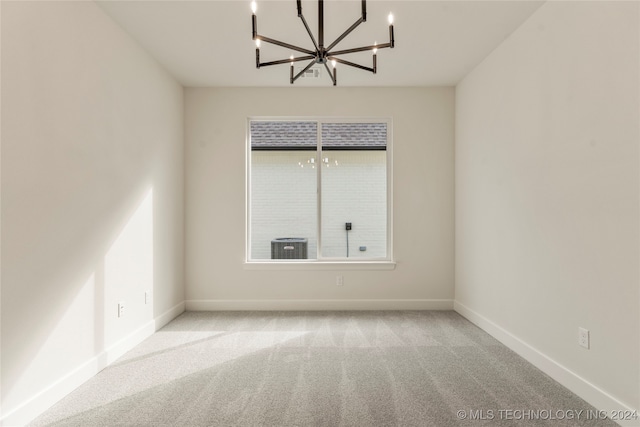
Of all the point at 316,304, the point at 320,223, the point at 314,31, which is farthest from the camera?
the point at 320,223

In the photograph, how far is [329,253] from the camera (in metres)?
4.47

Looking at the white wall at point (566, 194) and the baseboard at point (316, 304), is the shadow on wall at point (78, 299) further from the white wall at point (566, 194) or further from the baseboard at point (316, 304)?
the white wall at point (566, 194)

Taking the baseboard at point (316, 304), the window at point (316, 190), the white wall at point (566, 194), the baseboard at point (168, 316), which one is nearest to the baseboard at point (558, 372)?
the white wall at point (566, 194)

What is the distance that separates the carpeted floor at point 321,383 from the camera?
2059 millimetres

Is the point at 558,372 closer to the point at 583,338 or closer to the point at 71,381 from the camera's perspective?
the point at 583,338

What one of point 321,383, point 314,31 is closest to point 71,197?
point 321,383

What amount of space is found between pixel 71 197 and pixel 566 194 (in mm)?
3198

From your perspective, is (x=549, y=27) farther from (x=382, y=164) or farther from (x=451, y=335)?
(x=451, y=335)

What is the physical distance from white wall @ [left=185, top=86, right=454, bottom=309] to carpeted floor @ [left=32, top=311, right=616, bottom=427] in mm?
729

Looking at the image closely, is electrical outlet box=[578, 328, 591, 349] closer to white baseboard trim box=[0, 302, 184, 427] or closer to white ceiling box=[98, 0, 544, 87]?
white ceiling box=[98, 0, 544, 87]

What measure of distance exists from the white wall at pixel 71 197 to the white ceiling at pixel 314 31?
0.31m

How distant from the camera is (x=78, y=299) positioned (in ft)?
7.95

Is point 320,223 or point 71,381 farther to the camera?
point 320,223

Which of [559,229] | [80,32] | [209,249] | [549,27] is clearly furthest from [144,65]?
[559,229]
